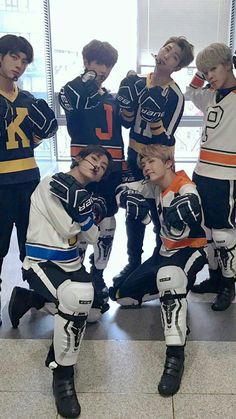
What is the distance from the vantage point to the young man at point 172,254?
5.40 feet

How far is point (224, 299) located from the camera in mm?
2211

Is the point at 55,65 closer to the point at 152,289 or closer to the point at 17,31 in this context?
the point at 17,31

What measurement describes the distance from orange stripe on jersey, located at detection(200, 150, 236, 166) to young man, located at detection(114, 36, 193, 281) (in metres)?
0.21

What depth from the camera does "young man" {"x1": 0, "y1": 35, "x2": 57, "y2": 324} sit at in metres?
1.81

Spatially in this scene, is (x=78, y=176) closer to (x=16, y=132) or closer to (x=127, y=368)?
(x=16, y=132)

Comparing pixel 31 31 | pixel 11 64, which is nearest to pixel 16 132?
pixel 11 64

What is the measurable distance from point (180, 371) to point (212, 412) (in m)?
0.20

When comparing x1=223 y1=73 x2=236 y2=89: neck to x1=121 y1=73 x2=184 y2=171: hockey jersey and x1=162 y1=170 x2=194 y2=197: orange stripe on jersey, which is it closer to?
x1=121 y1=73 x2=184 y2=171: hockey jersey

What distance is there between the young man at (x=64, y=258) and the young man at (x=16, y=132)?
11.5 inches

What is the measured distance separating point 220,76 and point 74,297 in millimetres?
1178

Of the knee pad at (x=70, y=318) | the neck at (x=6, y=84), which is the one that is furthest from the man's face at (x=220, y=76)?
the knee pad at (x=70, y=318)

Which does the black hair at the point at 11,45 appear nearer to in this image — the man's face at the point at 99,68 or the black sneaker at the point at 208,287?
the man's face at the point at 99,68

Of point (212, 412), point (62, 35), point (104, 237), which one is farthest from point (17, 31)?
point (212, 412)

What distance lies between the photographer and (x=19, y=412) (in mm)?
1521
